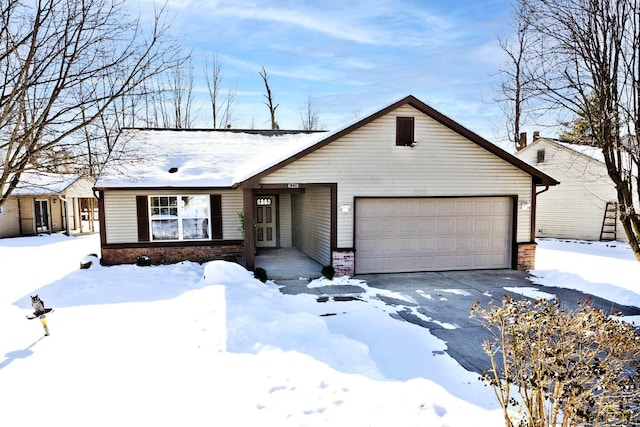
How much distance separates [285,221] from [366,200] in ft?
18.4

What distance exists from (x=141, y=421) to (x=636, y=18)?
9.50 metres

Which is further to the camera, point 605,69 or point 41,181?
point 41,181

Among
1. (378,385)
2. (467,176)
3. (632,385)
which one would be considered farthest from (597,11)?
(378,385)

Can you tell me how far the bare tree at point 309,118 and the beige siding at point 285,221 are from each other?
18818 millimetres

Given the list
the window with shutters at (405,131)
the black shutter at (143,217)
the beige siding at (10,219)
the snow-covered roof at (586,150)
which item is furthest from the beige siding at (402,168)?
the beige siding at (10,219)

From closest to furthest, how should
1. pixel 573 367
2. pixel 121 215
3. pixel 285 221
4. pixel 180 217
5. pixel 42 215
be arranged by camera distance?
pixel 573 367
pixel 121 215
pixel 180 217
pixel 285 221
pixel 42 215

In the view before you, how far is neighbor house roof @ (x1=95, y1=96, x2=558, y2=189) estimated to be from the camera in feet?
33.9

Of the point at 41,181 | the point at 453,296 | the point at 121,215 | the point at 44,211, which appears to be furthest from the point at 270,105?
the point at 453,296

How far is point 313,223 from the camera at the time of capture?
12773 millimetres

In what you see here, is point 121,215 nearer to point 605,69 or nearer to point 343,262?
point 343,262

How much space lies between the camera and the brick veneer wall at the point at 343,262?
34.5 ft

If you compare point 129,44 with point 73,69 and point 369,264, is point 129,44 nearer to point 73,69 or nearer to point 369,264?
point 73,69

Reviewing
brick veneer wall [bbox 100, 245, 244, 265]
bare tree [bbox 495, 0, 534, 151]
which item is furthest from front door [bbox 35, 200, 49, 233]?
bare tree [bbox 495, 0, 534, 151]

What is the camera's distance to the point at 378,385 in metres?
4.48
